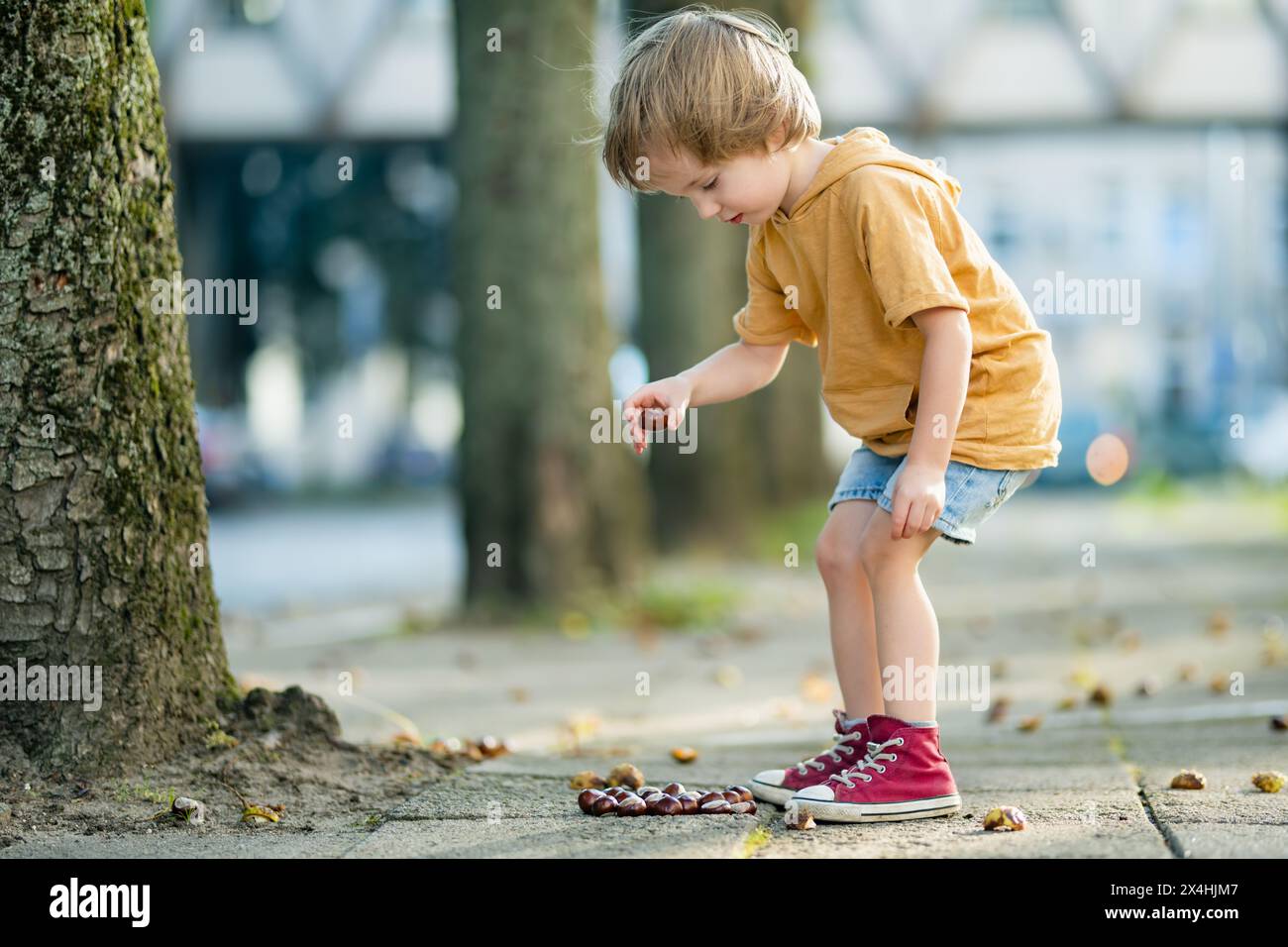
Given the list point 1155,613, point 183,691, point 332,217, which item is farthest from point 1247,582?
point 332,217

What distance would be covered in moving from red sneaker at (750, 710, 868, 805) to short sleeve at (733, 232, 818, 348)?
3.03 ft

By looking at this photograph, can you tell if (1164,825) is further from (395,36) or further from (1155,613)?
(395,36)

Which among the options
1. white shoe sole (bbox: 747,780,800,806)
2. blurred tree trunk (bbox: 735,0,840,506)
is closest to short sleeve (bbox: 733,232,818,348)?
white shoe sole (bbox: 747,780,800,806)

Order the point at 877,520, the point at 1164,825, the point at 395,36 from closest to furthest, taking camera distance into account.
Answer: the point at 1164,825 → the point at 877,520 → the point at 395,36

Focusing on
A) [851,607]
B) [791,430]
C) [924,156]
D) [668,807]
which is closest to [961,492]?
[851,607]

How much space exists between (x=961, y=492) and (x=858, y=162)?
2.41 ft

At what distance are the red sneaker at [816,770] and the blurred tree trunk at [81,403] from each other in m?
1.35

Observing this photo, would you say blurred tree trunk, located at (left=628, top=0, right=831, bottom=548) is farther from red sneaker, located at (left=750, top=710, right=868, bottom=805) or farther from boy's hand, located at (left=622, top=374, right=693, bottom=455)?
red sneaker, located at (left=750, top=710, right=868, bottom=805)

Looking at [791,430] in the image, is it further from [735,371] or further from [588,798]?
[588,798]

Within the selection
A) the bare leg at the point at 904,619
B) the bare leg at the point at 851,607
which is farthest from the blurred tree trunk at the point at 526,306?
the bare leg at the point at 904,619

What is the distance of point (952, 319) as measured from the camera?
126 inches

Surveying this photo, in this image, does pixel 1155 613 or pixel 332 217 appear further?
pixel 332 217

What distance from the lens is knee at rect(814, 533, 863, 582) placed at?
3502 mm

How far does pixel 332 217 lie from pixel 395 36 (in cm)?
484
